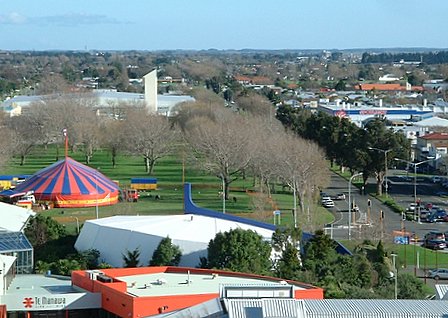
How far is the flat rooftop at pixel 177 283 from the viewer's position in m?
28.1

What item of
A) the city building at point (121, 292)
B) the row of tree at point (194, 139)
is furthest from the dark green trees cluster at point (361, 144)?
the city building at point (121, 292)

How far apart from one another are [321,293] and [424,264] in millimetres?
14153

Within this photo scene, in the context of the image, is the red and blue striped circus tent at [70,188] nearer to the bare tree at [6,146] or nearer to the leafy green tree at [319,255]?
the bare tree at [6,146]

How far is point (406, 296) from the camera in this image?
3105 centimetres

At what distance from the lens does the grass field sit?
51594 mm

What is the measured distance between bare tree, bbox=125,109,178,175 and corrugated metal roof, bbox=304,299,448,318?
49.8 metres

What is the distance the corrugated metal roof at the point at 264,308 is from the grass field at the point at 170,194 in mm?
26883

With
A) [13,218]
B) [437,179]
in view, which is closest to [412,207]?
[437,179]

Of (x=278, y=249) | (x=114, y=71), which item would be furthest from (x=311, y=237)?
(x=114, y=71)

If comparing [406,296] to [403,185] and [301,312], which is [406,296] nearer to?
[301,312]

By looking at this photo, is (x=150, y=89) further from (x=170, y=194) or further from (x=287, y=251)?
(x=287, y=251)

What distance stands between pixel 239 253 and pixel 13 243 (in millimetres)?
6759

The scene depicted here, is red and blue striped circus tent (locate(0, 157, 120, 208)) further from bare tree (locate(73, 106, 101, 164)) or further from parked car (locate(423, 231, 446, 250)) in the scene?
bare tree (locate(73, 106, 101, 164))

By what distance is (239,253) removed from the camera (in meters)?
34.3
